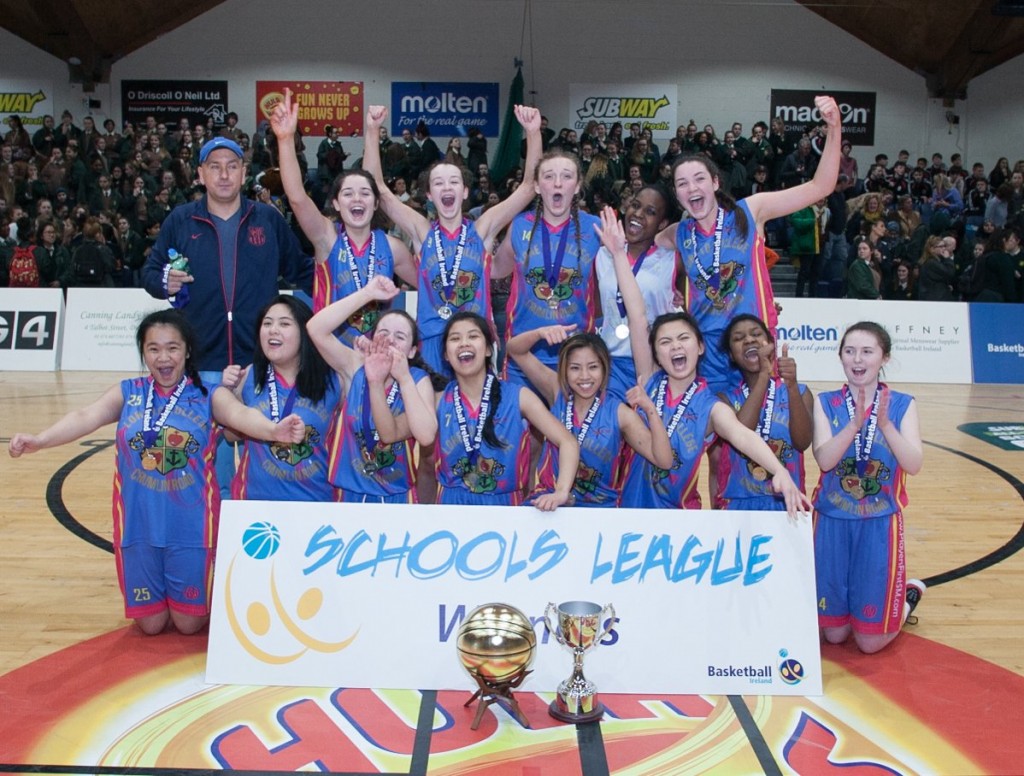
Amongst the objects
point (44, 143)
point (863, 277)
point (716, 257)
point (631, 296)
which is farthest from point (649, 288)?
point (44, 143)

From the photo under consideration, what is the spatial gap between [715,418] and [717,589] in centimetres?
79

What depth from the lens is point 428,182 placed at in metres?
5.05

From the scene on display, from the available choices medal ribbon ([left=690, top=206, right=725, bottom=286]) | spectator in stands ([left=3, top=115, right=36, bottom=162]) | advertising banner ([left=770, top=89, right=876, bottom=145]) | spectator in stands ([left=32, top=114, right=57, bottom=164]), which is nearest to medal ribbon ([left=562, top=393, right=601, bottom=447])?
medal ribbon ([left=690, top=206, right=725, bottom=286])

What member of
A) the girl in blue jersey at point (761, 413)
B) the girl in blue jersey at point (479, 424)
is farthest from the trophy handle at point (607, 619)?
the girl in blue jersey at point (761, 413)

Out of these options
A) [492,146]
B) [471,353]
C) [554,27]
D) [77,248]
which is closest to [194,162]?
[77,248]

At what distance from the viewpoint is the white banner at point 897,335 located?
487 inches

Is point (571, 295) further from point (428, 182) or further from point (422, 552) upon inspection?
point (422, 552)

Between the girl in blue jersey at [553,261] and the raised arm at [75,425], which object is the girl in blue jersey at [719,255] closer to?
the girl in blue jersey at [553,261]

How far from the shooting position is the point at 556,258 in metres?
4.86

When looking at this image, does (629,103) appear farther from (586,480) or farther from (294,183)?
(586,480)

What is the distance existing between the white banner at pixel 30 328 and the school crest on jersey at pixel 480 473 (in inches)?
395

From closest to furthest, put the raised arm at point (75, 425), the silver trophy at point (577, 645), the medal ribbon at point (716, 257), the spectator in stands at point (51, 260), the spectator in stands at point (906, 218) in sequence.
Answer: the silver trophy at point (577, 645) < the raised arm at point (75, 425) < the medal ribbon at point (716, 257) < the spectator in stands at point (51, 260) < the spectator in stands at point (906, 218)

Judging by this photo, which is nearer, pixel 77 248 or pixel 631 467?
pixel 631 467

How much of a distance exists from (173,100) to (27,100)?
292cm
